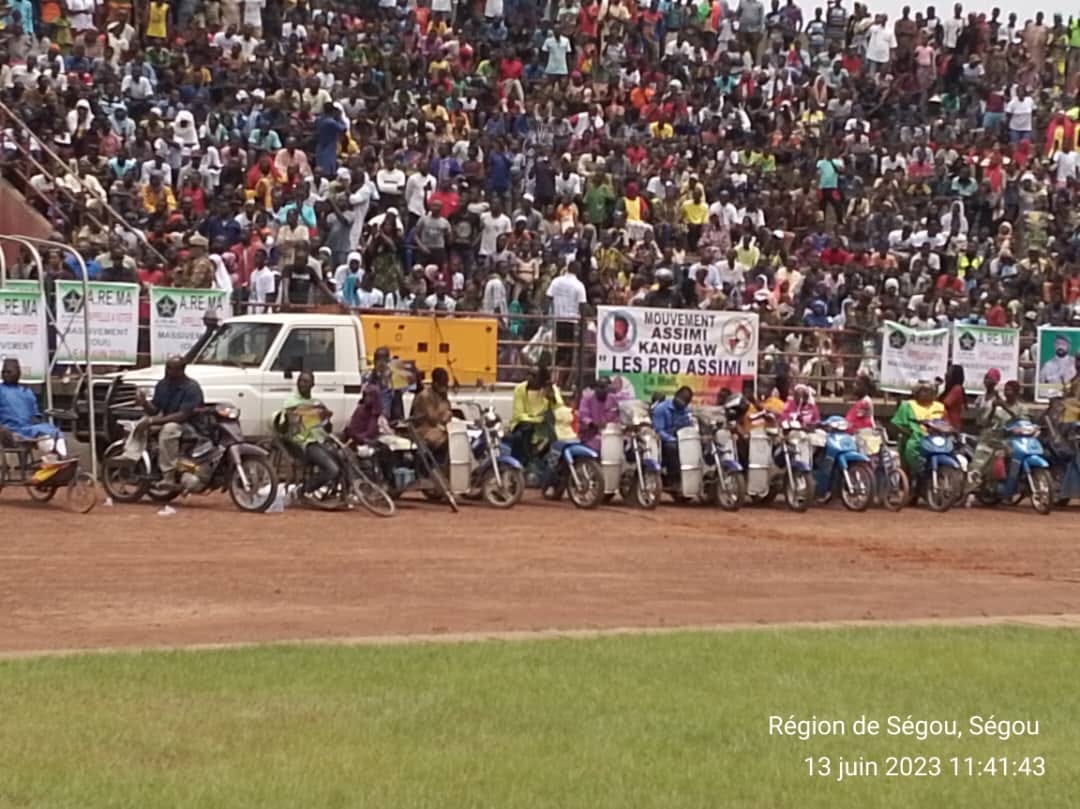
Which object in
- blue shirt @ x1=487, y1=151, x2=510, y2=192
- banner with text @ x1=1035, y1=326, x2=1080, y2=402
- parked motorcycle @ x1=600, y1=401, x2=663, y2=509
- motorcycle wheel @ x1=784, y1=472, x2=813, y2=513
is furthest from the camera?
blue shirt @ x1=487, y1=151, x2=510, y2=192

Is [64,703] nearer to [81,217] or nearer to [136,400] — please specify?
[136,400]

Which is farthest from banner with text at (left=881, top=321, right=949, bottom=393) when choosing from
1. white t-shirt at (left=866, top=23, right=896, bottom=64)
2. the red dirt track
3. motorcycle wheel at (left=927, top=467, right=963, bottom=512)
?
white t-shirt at (left=866, top=23, right=896, bottom=64)

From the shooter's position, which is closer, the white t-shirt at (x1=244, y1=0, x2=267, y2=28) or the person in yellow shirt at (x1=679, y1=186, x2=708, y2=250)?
the person in yellow shirt at (x1=679, y1=186, x2=708, y2=250)

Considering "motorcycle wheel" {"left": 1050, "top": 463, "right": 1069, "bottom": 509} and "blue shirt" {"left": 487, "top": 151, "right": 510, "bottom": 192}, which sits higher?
"blue shirt" {"left": 487, "top": 151, "right": 510, "bottom": 192}

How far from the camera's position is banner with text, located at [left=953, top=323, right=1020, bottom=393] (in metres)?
28.2

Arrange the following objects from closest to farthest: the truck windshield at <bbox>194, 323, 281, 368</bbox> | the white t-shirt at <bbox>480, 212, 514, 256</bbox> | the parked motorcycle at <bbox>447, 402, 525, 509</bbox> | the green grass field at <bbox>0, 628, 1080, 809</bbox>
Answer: the green grass field at <bbox>0, 628, 1080, 809</bbox>, the parked motorcycle at <bbox>447, 402, 525, 509</bbox>, the truck windshield at <bbox>194, 323, 281, 368</bbox>, the white t-shirt at <bbox>480, 212, 514, 256</bbox>

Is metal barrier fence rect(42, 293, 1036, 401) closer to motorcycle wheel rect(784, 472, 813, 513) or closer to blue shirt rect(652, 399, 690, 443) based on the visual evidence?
blue shirt rect(652, 399, 690, 443)

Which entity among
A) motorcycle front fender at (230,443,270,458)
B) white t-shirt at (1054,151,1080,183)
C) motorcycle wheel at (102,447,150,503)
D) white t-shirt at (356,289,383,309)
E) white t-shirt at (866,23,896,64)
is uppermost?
white t-shirt at (866,23,896,64)

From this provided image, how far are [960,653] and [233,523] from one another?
9026mm

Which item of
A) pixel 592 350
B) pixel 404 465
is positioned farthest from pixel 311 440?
pixel 592 350

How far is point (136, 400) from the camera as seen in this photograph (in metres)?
22.4

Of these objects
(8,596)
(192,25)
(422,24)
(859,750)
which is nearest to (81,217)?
(192,25)

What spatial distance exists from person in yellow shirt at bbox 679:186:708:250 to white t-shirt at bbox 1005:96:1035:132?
9.35 metres

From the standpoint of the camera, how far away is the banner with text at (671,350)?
85.2 ft
